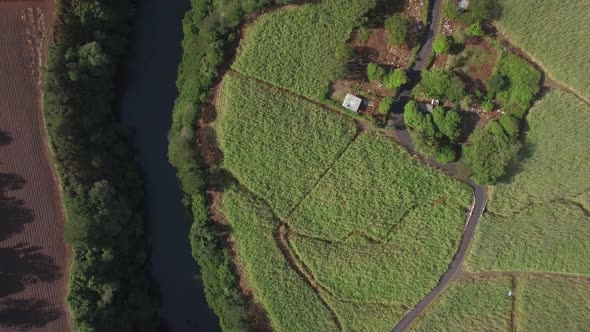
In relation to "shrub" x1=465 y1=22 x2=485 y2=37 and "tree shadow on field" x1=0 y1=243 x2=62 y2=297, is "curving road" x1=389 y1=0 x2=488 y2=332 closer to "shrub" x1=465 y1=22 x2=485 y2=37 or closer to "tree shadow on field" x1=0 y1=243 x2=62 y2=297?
"shrub" x1=465 y1=22 x2=485 y2=37

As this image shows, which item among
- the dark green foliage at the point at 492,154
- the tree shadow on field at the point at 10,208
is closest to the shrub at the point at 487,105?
the dark green foliage at the point at 492,154

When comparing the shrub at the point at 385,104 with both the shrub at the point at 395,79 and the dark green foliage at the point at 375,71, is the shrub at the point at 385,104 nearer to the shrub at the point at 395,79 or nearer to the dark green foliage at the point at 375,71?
the shrub at the point at 395,79

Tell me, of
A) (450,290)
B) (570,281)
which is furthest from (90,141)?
(570,281)

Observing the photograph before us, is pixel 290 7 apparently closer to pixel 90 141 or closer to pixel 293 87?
pixel 293 87

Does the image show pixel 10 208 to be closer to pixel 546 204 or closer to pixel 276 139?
pixel 276 139

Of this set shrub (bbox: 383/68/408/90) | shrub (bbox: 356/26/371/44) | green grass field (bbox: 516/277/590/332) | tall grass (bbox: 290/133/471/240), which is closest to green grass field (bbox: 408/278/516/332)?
green grass field (bbox: 516/277/590/332)
